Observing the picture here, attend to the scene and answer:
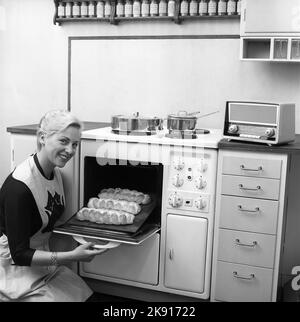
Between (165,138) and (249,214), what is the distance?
0.63m

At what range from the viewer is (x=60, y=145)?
2293 mm

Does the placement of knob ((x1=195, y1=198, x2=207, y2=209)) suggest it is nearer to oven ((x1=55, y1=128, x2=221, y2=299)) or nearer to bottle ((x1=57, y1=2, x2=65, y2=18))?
oven ((x1=55, y1=128, x2=221, y2=299))

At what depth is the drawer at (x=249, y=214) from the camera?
8.09 ft

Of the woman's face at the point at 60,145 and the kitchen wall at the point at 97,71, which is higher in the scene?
the kitchen wall at the point at 97,71

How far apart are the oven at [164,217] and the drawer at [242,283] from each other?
8 cm

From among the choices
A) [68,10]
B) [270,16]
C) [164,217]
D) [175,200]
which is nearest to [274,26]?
[270,16]

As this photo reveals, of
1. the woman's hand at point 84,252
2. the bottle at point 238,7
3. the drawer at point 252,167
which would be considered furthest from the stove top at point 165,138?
the bottle at point 238,7

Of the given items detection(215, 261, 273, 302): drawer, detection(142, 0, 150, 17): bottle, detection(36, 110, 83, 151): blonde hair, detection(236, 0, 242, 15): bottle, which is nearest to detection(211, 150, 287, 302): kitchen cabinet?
detection(215, 261, 273, 302): drawer

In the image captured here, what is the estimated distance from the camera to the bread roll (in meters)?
2.46

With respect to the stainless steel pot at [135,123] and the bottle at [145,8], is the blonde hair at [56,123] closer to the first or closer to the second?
the stainless steel pot at [135,123]

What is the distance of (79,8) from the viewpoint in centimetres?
333

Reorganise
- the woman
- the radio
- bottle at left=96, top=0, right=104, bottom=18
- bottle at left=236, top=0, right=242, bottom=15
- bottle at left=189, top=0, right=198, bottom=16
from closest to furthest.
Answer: the woman < the radio < bottle at left=236, top=0, right=242, bottom=15 < bottle at left=189, top=0, right=198, bottom=16 < bottle at left=96, top=0, right=104, bottom=18

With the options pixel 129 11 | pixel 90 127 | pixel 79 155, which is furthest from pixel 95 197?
pixel 129 11

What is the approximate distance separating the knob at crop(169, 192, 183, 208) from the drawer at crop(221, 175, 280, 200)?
24 cm
